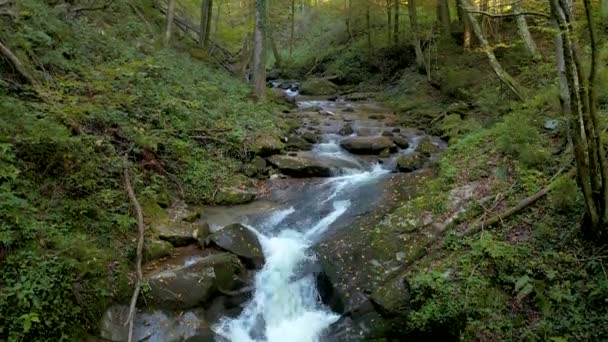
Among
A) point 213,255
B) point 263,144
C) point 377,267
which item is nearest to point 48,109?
point 213,255

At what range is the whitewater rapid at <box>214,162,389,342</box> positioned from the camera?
610cm

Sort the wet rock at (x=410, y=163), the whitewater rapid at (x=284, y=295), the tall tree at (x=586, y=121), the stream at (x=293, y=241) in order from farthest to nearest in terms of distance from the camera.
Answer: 1. the wet rock at (x=410, y=163)
2. the whitewater rapid at (x=284, y=295)
3. the stream at (x=293, y=241)
4. the tall tree at (x=586, y=121)

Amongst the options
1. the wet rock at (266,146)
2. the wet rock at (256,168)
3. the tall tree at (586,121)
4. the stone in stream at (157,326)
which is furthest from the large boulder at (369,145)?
the stone in stream at (157,326)

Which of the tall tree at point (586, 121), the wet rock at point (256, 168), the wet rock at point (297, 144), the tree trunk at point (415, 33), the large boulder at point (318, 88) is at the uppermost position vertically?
the tree trunk at point (415, 33)

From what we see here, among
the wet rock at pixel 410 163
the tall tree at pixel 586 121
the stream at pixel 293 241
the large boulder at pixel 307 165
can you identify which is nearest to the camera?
the tall tree at pixel 586 121

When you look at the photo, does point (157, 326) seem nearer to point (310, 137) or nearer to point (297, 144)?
point (297, 144)

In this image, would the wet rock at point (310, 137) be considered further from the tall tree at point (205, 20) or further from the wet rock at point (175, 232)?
the tall tree at point (205, 20)

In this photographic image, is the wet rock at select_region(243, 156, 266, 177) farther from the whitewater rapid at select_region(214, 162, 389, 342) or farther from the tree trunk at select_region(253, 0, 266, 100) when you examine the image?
the tree trunk at select_region(253, 0, 266, 100)

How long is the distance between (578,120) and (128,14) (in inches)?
579

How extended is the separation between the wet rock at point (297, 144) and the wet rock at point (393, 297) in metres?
6.19

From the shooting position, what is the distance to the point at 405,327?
5605mm

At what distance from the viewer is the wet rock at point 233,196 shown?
8.66 m

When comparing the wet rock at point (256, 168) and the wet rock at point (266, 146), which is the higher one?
the wet rock at point (266, 146)

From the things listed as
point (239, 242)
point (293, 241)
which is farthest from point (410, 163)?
point (239, 242)
